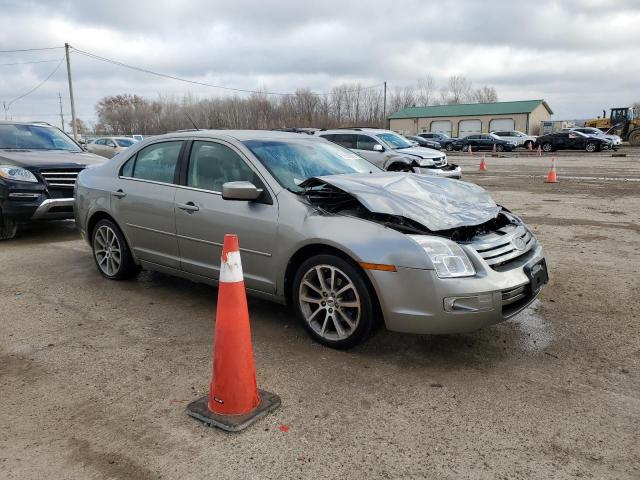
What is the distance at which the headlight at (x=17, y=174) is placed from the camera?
288 inches

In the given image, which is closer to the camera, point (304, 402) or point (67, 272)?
point (304, 402)

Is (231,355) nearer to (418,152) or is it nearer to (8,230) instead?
(8,230)

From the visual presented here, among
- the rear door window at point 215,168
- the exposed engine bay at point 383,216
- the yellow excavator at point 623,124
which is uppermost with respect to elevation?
the yellow excavator at point 623,124

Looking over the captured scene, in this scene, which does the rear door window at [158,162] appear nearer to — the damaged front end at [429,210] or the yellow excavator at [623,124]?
the damaged front end at [429,210]

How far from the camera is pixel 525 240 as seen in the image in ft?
13.4

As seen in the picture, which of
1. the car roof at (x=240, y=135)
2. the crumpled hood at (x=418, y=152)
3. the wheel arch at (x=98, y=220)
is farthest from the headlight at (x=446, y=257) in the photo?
the crumpled hood at (x=418, y=152)

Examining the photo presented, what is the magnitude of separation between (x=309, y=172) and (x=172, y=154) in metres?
1.40

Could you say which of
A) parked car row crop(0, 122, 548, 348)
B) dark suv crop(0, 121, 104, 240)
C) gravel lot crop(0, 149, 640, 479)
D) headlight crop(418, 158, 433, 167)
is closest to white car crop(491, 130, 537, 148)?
headlight crop(418, 158, 433, 167)

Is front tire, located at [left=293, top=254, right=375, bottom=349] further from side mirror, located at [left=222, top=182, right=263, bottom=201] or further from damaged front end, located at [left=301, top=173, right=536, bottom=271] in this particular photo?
side mirror, located at [left=222, top=182, right=263, bottom=201]

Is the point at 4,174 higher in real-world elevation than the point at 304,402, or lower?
higher

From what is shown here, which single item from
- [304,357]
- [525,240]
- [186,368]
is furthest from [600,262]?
[186,368]

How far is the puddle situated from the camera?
3871 mm

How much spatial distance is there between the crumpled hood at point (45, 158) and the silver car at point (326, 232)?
9.49ft

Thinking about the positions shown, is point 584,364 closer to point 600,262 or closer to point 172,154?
point 600,262
